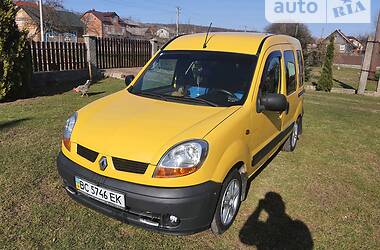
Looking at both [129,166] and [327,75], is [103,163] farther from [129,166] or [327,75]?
[327,75]

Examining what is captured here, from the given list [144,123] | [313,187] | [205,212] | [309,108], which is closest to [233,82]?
[144,123]

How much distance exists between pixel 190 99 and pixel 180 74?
61 cm

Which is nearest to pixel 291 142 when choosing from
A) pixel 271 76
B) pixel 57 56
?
pixel 271 76

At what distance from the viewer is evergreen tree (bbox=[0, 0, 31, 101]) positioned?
326 inches

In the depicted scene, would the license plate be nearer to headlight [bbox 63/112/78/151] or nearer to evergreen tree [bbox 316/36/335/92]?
headlight [bbox 63/112/78/151]

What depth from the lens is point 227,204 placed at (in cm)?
324

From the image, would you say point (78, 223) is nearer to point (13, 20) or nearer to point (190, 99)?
point (190, 99)

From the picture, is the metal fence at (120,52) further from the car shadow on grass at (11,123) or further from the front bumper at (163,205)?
the front bumper at (163,205)

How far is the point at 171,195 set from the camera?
8.63ft

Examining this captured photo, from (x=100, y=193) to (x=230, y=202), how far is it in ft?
4.20

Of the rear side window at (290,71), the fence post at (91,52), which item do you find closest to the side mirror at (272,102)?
A: the rear side window at (290,71)

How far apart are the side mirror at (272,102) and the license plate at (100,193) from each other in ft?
5.79

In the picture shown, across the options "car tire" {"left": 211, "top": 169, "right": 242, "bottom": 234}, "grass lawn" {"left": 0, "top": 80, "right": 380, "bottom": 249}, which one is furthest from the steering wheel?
"grass lawn" {"left": 0, "top": 80, "right": 380, "bottom": 249}

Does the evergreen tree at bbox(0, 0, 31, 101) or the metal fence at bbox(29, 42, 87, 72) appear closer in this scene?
the evergreen tree at bbox(0, 0, 31, 101)
